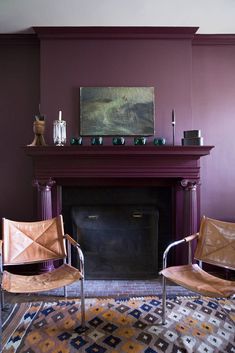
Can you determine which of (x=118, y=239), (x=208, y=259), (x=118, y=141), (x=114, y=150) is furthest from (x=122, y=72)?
(x=208, y=259)

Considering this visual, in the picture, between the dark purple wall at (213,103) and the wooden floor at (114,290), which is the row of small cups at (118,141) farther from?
the wooden floor at (114,290)

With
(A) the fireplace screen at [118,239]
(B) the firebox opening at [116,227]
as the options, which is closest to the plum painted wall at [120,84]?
(B) the firebox opening at [116,227]

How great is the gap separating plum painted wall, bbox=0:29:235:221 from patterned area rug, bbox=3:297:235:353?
3.86ft

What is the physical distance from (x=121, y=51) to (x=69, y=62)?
608 millimetres

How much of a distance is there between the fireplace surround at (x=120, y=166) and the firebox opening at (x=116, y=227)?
309 millimetres

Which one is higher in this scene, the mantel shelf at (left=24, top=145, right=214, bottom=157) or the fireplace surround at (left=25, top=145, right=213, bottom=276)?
the mantel shelf at (left=24, top=145, right=214, bottom=157)

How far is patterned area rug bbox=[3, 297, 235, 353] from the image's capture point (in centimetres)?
188

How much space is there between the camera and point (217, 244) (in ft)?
7.56

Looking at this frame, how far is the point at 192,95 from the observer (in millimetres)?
3174

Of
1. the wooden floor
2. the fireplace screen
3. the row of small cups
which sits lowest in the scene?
the wooden floor

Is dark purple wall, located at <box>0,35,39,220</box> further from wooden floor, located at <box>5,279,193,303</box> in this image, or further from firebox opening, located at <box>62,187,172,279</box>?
wooden floor, located at <box>5,279,193,303</box>

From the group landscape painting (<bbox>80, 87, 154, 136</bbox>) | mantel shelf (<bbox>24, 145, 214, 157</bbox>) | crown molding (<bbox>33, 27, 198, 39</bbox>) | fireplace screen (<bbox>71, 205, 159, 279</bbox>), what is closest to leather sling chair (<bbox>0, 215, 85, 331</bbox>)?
fireplace screen (<bbox>71, 205, 159, 279</bbox>)

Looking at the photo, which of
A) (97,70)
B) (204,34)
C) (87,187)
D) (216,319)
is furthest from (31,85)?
(216,319)

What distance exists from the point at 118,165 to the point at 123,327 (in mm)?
1509
